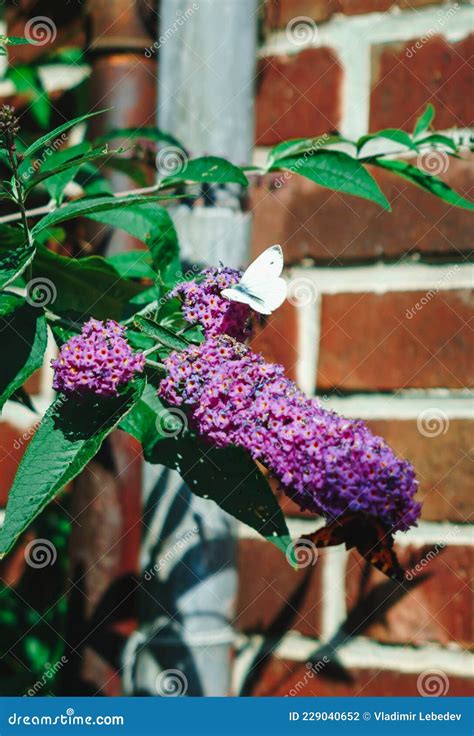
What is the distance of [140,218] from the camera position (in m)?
0.63

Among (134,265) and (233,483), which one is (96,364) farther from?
(134,265)

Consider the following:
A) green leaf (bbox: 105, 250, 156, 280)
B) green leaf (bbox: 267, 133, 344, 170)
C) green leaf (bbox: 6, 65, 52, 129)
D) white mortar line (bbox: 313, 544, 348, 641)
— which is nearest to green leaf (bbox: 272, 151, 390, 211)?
green leaf (bbox: 267, 133, 344, 170)

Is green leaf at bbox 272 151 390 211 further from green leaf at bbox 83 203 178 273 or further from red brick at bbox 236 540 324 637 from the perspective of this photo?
red brick at bbox 236 540 324 637

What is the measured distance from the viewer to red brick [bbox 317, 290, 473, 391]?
2.52 ft

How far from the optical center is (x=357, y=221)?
804 mm

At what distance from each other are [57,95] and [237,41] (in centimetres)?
26

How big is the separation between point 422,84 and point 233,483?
0.47 metres

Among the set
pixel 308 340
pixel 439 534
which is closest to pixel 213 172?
pixel 308 340

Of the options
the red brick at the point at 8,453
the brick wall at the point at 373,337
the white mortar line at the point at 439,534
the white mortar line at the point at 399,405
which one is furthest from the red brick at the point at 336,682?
the red brick at the point at 8,453

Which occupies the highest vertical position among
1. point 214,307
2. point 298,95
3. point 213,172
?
point 298,95

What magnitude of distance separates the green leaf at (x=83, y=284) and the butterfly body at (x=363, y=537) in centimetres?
21

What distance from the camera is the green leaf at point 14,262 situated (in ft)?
1.48

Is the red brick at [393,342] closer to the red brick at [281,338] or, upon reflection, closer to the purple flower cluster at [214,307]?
the red brick at [281,338]

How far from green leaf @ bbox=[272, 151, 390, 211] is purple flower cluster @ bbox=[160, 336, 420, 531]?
0.15 meters
